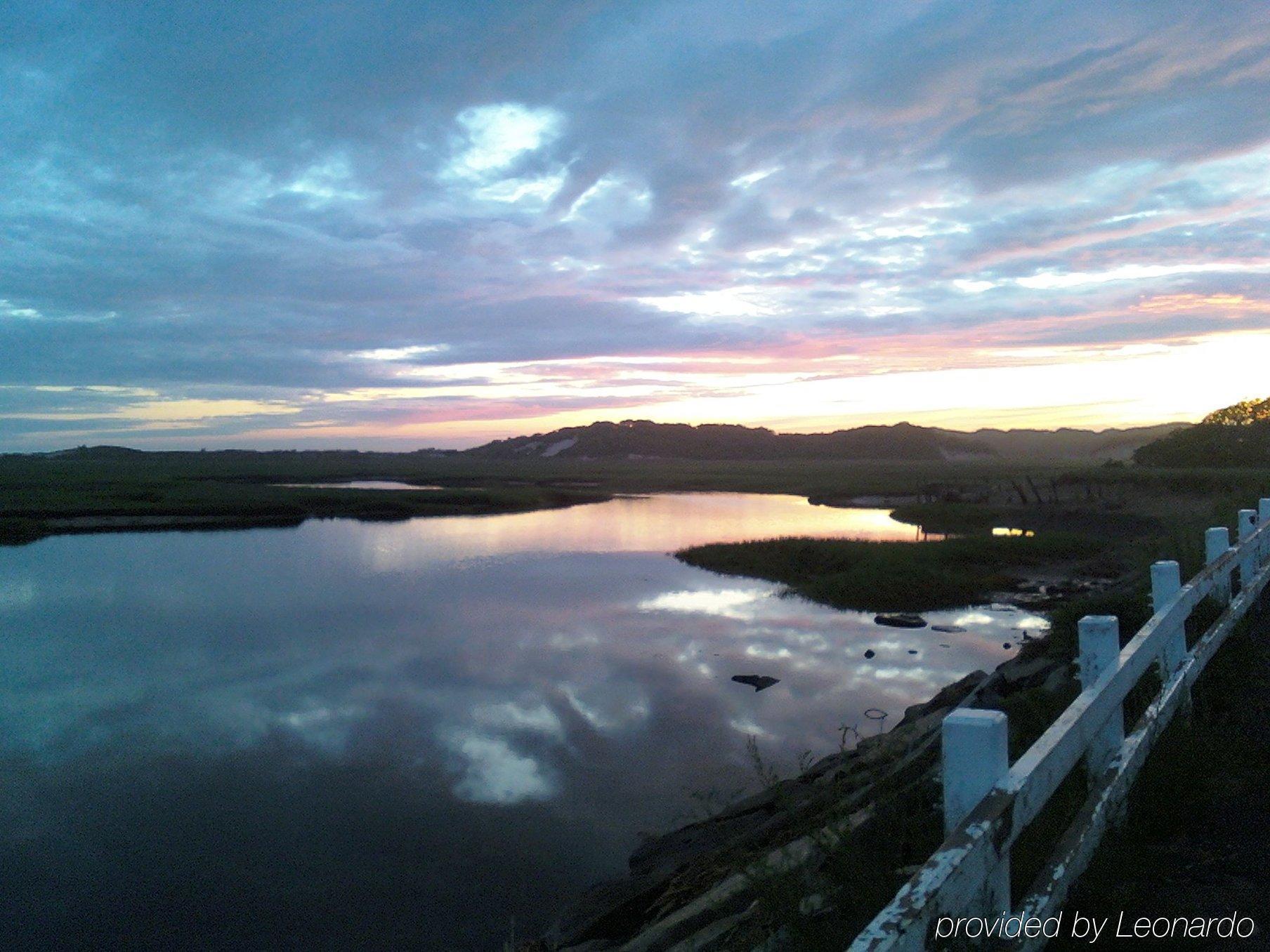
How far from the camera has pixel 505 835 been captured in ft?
32.7

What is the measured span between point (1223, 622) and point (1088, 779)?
3.44 m

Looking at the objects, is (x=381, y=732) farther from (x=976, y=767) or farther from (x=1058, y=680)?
(x=976, y=767)

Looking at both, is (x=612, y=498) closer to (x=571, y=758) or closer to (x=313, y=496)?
(x=313, y=496)

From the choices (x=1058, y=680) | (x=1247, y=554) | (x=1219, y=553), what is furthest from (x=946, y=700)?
(x=1219, y=553)

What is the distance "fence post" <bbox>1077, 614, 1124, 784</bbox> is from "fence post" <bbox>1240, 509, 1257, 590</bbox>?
15.0 ft

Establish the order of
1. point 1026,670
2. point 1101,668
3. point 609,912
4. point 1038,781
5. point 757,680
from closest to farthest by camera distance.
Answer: point 1038,781 → point 1101,668 → point 609,912 → point 1026,670 → point 757,680

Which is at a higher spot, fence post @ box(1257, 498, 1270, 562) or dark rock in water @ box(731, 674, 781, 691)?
fence post @ box(1257, 498, 1270, 562)

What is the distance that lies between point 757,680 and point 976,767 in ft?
41.5

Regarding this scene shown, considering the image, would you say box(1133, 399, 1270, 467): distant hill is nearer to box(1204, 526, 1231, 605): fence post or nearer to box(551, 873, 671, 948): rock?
box(1204, 526, 1231, 605): fence post

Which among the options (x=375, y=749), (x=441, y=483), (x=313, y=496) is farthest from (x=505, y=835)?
(x=441, y=483)

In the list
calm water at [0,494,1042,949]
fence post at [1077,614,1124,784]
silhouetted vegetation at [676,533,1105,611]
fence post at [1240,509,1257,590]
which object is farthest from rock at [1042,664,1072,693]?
silhouetted vegetation at [676,533,1105,611]

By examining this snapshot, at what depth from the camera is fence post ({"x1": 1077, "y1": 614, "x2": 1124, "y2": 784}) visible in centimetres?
423

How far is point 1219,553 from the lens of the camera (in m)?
7.39

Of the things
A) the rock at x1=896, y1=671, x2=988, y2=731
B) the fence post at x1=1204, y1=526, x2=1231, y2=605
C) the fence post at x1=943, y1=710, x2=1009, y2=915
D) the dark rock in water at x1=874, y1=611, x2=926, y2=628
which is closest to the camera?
the fence post at x1=943, y1=710, x2=1009, y2=915
